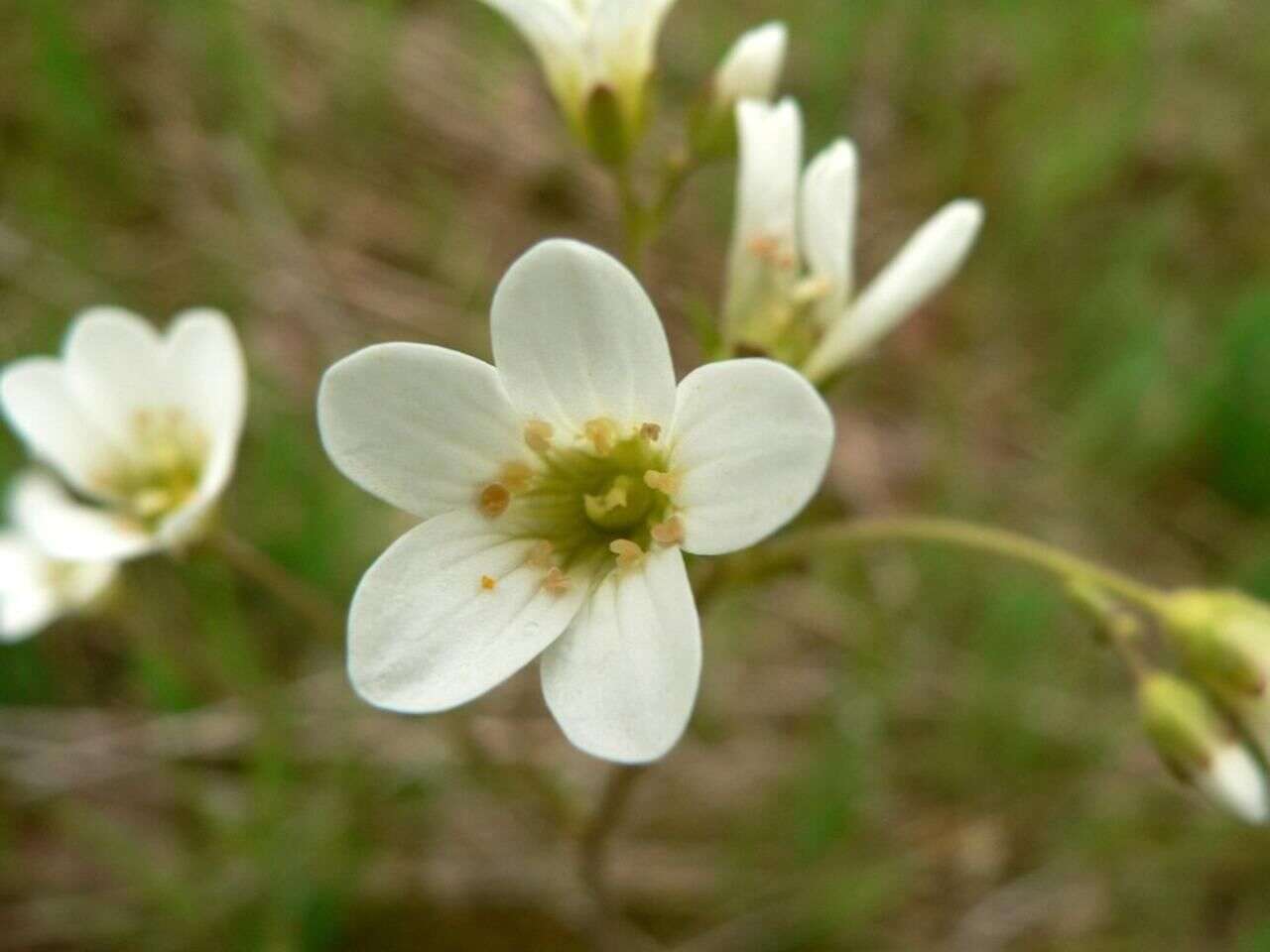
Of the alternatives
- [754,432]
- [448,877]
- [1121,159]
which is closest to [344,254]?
[448,877]

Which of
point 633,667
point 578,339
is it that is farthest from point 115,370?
point 633,667

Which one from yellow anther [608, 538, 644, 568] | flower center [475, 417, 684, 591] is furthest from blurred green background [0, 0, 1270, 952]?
yellow anther [608, 538, 644, 568]

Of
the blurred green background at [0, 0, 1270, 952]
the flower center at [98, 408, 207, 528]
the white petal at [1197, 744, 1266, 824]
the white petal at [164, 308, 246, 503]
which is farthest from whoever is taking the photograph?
the blurred green background at [0, 0, 1270, 952]

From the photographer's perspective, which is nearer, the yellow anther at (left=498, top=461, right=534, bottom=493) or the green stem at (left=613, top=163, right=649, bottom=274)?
the yellow anther at (left=498, top=461, right=534, bottom=493)

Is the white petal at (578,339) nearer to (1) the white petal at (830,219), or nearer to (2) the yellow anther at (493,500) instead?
(2) the yellow anther at (493,500)

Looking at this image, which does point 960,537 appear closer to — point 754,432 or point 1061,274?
point 754,432

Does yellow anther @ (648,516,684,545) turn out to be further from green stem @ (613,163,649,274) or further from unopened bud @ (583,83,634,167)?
unopened bud @ (583,83,634,167)
